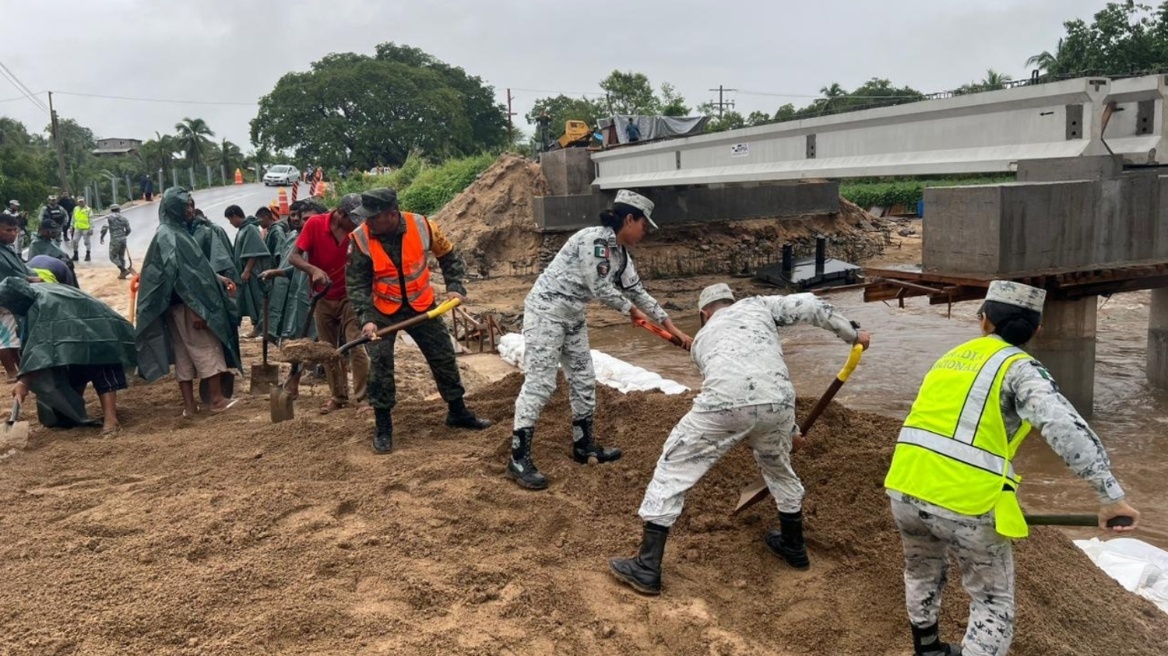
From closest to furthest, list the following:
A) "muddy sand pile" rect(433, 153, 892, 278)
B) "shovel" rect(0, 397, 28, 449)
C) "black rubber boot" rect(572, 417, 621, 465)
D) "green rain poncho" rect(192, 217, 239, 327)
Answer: "black rubber boot" rect(572, 417, 621, 465) → "shovel" rect(0, 397, 28, 449) → "green rain poncho" rect(192, 217, 239, 327) → "muddy sand pile" rect(433, 153, 892, 278)

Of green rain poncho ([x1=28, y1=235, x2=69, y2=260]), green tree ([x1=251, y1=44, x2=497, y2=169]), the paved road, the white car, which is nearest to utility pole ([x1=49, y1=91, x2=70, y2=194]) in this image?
the paved road

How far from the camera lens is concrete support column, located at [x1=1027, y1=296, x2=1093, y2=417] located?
807 cm

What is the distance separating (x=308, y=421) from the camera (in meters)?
6.05

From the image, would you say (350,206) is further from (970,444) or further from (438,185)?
(438,185)

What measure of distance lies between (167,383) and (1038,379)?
24.5 feet

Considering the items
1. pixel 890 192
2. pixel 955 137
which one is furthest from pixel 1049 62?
pixel 955 137

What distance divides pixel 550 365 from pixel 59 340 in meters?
3.73

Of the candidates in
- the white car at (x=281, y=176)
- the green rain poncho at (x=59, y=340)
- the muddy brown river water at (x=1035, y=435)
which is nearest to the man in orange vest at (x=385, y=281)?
the green rain poncho at (x=59, y=340)

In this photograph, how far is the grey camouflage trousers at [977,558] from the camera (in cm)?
282

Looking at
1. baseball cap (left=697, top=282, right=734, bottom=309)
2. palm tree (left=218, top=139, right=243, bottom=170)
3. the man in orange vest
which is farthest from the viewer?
palm tree (left=218, top=139, right=243, bottom=170)

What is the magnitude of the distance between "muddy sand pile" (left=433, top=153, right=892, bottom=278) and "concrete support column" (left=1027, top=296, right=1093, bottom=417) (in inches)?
474

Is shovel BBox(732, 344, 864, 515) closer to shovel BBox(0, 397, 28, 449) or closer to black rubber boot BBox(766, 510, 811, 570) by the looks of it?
black rubber boot BBox(766, 510, 811, 570)

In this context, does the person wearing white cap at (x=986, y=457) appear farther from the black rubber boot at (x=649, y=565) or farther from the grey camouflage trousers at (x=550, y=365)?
the grey camouflage trousers at (x=550, y=365)

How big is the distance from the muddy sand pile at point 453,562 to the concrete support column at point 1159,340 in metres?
5.81
